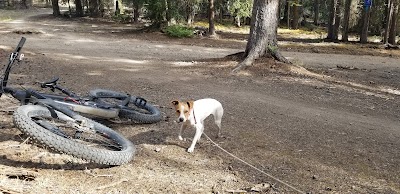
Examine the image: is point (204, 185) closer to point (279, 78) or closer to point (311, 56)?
point (279, 78)

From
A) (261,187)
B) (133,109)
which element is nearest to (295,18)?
(133,109)

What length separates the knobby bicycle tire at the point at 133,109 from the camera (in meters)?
6.37

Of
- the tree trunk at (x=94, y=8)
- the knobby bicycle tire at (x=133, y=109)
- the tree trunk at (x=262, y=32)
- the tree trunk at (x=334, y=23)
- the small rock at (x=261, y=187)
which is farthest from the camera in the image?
the tree trunk at (x=94, y=8)

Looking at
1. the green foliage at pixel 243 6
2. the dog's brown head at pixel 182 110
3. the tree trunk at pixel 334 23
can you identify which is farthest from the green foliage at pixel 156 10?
the dog's brown head at pixel 182 110

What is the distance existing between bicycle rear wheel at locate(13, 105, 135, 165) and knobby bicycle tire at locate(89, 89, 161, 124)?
3.49ft

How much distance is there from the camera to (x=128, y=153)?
15.7 feet

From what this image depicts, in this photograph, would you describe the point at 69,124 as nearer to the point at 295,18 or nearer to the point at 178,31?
the point at 178,31

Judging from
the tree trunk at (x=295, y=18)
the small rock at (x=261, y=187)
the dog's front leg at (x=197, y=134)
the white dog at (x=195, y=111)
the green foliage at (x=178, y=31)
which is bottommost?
the small rock at (x=261, y=187)

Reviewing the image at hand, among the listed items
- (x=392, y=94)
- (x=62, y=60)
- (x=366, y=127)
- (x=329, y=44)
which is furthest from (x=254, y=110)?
(x=329, y=44)

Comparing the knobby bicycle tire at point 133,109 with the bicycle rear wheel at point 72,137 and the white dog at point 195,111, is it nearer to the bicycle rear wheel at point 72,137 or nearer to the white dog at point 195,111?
the bicycle rear wheel at point 72,137

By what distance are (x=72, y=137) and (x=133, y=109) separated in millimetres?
1799

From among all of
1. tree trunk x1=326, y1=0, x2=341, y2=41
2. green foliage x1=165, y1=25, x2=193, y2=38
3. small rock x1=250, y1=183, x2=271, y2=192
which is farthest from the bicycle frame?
tree trunk x1=326, y1=0, x2=341, y2=41

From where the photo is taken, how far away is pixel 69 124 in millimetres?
4914

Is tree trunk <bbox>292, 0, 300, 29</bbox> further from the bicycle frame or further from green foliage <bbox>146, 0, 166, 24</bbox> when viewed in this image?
the bicycle frame
